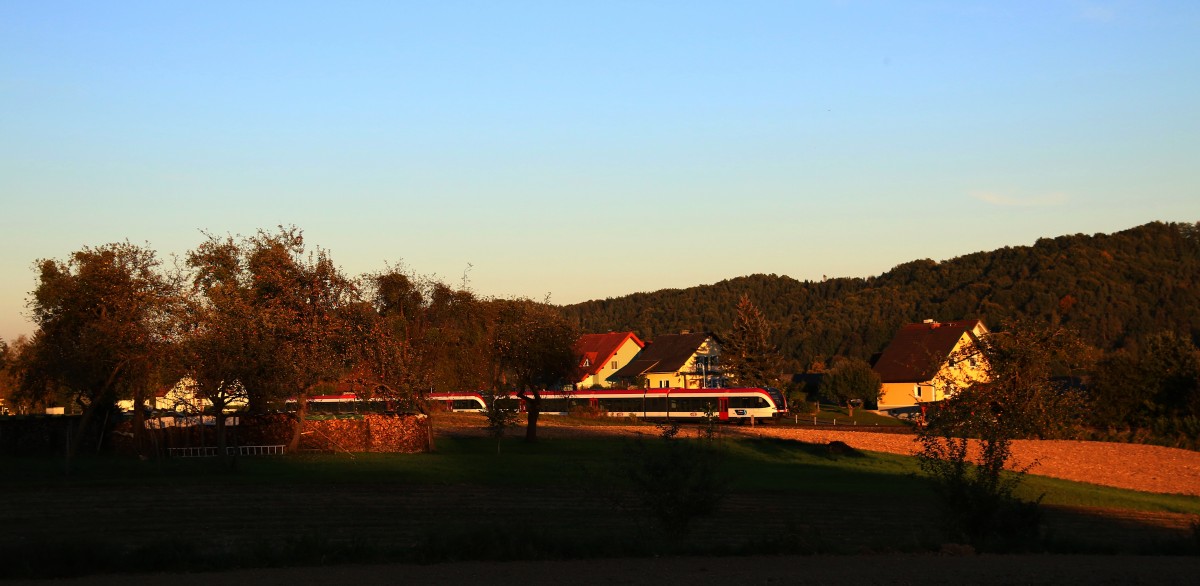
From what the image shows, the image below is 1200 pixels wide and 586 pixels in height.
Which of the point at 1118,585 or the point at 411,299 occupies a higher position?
the point at 411,299

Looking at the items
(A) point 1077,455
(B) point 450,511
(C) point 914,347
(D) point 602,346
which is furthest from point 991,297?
(B) point 450,511

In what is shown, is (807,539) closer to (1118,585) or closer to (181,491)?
(1118,585)

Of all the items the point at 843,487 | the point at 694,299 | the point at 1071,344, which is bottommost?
the point at 843,487

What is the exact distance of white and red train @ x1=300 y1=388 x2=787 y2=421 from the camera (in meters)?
64.1

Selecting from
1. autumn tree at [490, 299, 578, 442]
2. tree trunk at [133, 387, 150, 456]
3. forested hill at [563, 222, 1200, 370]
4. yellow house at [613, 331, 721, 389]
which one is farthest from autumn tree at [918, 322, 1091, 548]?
forested hill at [563, 222, 1200, 370]

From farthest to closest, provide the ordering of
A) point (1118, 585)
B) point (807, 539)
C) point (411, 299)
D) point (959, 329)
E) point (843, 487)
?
1. point (959, 329)
2. point (411, 299)
3. point (843, 487)
4. point (807, 539)
5. point (1118, 585)

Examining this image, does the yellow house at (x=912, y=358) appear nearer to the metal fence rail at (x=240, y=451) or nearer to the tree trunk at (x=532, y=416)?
the tree trunk at (x=532, y=416)

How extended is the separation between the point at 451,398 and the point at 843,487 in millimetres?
44321

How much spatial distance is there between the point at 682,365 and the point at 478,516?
227ft

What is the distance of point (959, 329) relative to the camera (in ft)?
260

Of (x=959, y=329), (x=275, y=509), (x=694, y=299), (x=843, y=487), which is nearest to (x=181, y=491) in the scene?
(x=275, y=509)

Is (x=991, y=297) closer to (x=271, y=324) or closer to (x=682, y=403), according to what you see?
(x=682, y=403)

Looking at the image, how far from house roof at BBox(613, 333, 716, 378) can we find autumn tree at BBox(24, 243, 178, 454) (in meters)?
57.4

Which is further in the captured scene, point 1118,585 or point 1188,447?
point 1188,447
